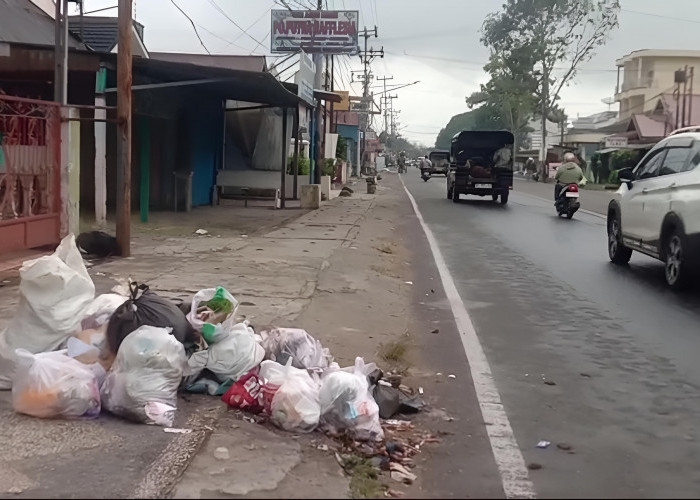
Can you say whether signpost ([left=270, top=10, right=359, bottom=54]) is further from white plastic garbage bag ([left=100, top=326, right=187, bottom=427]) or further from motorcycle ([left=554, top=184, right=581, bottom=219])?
white plastic garbage bag ([left=100, top=326, right=187, bottom=427])

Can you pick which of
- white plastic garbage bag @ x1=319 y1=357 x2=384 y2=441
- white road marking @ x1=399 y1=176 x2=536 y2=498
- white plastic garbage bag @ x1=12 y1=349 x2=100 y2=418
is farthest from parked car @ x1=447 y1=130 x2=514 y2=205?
white plastic garbage bag @ x1=12 y1=349 x2=100 y2=418

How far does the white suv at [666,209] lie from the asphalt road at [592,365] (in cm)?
40

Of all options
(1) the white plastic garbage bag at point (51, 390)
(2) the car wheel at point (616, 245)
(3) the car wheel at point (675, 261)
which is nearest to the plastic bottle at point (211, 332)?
(1) the white plastic garbage bag at point (51, 390)

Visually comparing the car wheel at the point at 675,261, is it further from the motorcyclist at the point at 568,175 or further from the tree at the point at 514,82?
the tree at the point at 514,82

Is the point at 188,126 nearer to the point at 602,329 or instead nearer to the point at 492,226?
the point at 492,226

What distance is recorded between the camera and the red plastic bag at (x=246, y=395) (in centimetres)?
500

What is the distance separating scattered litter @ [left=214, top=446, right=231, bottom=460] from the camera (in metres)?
4.21

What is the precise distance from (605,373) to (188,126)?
16707 mm

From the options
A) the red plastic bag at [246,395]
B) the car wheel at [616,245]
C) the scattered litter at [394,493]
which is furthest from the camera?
the car wheel at [616,245]

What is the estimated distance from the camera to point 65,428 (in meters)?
4.52

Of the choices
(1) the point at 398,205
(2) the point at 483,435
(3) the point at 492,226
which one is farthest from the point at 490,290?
(1) the point at 398,205

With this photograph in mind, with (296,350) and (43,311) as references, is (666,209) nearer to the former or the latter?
(296,350)

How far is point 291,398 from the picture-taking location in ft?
15.7

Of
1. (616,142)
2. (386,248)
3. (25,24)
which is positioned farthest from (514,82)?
(386,248)
